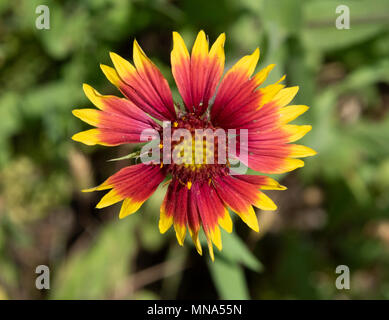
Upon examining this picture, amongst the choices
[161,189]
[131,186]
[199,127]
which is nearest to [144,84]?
[199,127]

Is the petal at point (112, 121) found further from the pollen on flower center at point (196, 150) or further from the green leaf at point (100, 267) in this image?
the green leaf at point (100, 267)

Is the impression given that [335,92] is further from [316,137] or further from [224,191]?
Answer: [224,191]

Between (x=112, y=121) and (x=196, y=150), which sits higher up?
(x=112, y=121)

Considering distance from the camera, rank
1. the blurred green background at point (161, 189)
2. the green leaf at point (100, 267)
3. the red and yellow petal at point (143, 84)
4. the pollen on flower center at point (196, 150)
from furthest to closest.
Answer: the green leaf at point (100, 267)
the blurred green background at point (161, 189)
the pollen on flower center at point (196, 150)
the red and yellow petal at point (143, 84)

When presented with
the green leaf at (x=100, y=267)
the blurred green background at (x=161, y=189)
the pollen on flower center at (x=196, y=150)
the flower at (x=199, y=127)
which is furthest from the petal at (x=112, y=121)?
the green leaf at (x=100, y=267)

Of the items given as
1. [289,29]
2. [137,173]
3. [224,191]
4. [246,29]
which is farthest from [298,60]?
[137,173]

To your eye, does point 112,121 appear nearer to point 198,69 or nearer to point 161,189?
point 198,69

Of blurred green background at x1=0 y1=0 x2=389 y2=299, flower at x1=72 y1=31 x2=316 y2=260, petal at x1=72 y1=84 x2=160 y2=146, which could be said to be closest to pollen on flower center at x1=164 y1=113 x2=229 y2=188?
flower at x1=72 y1=31 x2=316 y2=260

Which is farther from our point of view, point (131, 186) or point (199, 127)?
point (199, 127)
